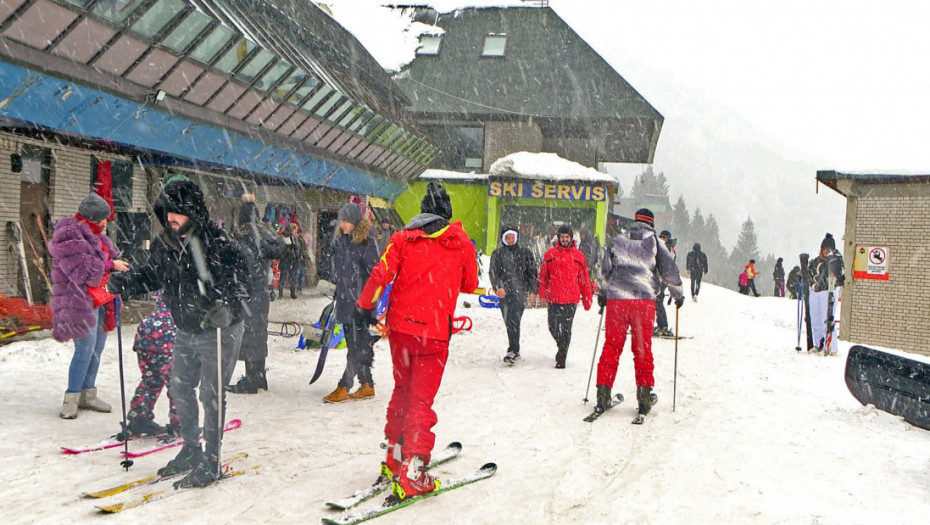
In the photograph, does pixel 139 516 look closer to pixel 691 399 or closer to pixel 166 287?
pixel 166 287

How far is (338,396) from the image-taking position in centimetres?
709

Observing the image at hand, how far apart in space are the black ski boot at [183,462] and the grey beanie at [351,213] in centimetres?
302

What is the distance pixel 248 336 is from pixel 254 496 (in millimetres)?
3244

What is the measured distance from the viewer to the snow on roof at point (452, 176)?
31422 millimetres

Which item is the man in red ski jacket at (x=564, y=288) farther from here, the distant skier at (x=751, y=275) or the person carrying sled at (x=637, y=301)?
the distant skier at (x=751, y=275)

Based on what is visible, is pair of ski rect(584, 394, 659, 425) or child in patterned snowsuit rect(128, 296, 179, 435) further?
pair of ski rect(584, 394, 659, 425)

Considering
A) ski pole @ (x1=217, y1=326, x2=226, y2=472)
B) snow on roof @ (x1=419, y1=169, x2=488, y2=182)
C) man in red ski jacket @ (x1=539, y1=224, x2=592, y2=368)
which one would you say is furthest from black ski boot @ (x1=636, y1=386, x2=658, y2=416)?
snow on roof @ (x1=419, y1=169, x2=488, y2=182)

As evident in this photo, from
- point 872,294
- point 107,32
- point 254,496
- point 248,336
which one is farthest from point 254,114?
point 872,294

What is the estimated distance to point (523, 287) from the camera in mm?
10281

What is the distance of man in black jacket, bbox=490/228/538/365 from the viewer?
401 inches

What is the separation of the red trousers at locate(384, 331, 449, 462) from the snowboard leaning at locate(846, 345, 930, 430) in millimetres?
3761

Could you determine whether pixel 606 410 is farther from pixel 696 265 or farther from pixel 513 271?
pixel 696 265

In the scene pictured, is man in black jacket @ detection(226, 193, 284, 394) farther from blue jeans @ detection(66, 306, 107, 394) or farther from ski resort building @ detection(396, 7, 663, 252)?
ski resort building @ detection(396, 7, 663, 252)

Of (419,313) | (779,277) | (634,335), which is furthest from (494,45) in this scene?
(419,313)
